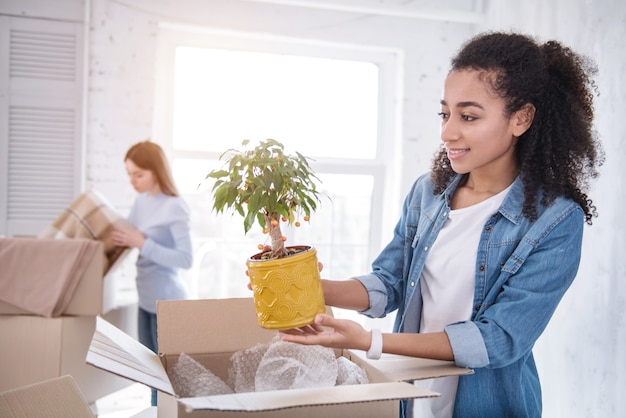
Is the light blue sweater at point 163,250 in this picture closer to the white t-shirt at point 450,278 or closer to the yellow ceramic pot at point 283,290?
the white t-shirt at point 450,278

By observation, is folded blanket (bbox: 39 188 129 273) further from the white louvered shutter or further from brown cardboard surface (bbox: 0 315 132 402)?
the white louvered shutter

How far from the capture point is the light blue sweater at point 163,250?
2787mm

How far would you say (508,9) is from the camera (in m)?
3.42

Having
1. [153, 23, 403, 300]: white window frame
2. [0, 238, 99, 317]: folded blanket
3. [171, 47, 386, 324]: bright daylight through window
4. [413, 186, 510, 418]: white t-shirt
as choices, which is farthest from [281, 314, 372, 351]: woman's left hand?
[153, 23, 403, 300]: white window frame

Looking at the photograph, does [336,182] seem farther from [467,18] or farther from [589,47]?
[589,47]

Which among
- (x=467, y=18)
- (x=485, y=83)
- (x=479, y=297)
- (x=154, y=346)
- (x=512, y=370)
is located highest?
(x=467, y=18)

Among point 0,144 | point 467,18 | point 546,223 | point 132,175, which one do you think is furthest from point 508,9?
point 0,144

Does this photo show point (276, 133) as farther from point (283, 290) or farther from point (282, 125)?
point (283, 290)

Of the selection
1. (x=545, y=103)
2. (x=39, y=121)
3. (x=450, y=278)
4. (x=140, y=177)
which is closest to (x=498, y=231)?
(x=450, y=278)

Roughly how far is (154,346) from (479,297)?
6.05ft

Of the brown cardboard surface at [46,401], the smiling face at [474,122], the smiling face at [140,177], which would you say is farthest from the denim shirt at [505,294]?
the smiling face at [140,177]

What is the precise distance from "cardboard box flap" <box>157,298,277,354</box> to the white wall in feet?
5.71

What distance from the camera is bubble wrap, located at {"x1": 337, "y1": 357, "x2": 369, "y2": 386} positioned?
3.38 feet

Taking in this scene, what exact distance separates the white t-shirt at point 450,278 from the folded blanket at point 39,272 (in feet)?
4.84
